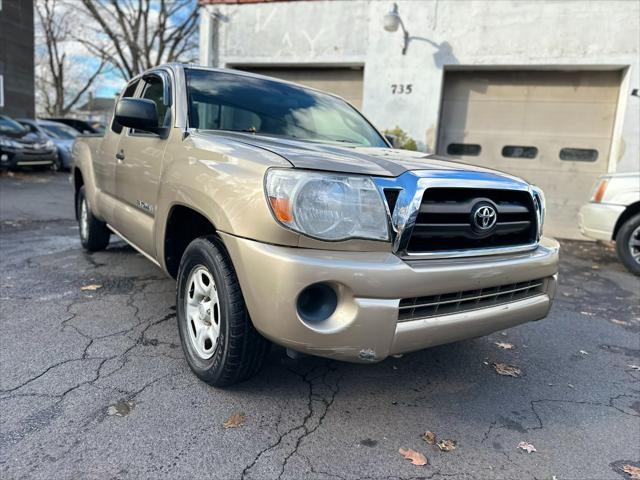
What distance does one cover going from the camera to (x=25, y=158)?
13.2 meters

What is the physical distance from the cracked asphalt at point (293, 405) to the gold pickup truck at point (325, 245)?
0.22 metres

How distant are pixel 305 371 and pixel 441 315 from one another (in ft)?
3.30

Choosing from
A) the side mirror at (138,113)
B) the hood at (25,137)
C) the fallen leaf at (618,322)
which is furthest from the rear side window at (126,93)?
the hood at (25,137)

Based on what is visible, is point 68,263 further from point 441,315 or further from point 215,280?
point 441,315

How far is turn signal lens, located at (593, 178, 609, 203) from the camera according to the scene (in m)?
6.18

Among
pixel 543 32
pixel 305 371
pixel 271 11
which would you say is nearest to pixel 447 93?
pixel 543 32

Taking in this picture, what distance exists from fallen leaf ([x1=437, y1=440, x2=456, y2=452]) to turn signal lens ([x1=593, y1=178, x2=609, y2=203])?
203 inches

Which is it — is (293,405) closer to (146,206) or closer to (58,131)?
(146,206)

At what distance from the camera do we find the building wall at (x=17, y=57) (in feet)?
64.0

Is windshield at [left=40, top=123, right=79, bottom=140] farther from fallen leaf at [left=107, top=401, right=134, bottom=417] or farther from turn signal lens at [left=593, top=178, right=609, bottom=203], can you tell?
fallen leaf at [left=107, top=401, right=134, bottom=417]

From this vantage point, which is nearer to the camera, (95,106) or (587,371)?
(587,371)

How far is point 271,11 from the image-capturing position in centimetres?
951

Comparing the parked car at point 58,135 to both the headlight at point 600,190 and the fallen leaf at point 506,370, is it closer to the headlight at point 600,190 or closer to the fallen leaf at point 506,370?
the headlight at point 600,190

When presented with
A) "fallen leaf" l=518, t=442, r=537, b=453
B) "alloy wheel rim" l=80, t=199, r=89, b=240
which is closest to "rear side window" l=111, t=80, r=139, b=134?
"alloy wheel rim" l=80, t=199, r=89, b=240
